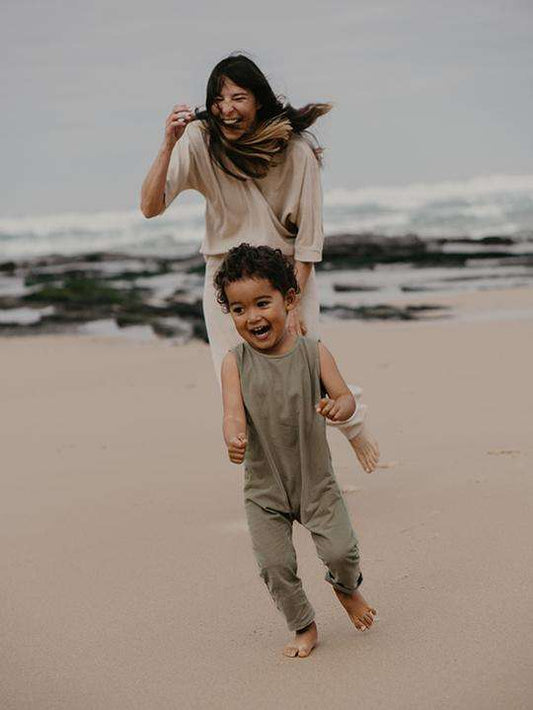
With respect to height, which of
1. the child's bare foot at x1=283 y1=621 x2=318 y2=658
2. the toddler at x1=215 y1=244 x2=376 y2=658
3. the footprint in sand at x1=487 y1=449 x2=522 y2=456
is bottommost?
the footprint in sand at x1=487 y1=449 x2=522 y2=456

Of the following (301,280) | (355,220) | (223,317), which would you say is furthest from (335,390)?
(355,220)

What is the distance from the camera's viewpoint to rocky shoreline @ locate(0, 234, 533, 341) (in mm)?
14008

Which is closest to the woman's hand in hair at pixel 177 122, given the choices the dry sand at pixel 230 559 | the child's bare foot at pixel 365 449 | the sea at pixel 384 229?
the child's bare foot at pixel 365 449

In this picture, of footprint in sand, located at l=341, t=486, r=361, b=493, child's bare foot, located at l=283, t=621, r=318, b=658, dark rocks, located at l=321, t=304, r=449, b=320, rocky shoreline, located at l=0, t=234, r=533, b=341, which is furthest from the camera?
rocky shoreline, located at l=0, t=234, r=533, b=341

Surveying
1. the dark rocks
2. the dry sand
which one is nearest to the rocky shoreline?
the dark rocks

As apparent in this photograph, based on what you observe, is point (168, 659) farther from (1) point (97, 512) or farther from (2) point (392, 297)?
(2) point (392, 297)

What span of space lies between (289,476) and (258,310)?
0.49 meters

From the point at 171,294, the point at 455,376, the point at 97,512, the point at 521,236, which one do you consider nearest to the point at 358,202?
the point at 521,236

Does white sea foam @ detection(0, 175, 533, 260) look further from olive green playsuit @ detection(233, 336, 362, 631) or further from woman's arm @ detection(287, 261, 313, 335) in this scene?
olive green playsuit @ detection(233, 336, 362, 631)

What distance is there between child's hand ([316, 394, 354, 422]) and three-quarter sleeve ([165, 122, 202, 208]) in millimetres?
1526

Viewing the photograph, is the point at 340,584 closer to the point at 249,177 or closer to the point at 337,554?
the point at 337,554

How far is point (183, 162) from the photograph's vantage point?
4.96 m

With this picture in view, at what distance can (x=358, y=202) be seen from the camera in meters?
33.2

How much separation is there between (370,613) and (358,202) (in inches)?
1167
